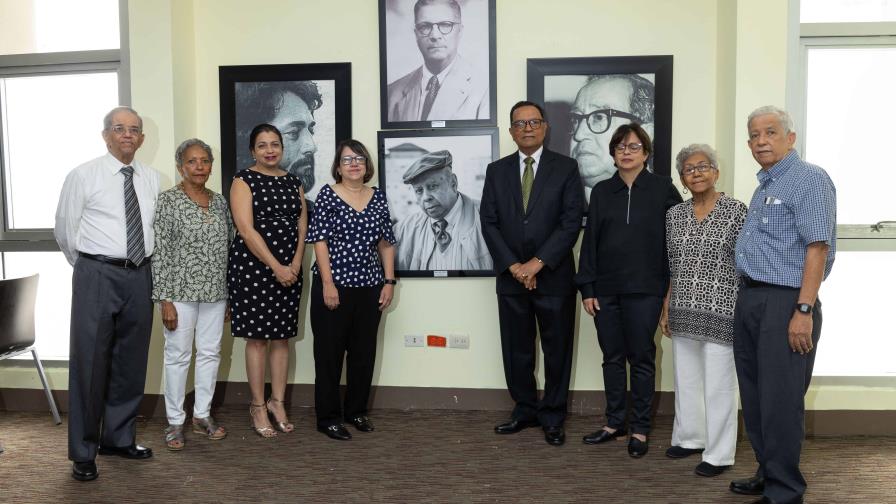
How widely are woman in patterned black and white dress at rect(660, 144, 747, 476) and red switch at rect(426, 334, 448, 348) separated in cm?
148

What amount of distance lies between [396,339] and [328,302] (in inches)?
30.6

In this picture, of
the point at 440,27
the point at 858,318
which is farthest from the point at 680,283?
the point at 440,27

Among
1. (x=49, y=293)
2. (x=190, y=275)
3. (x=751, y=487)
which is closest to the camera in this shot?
(x=751, y=487)

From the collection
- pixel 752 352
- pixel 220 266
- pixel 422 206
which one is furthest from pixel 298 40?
pixel 752 352

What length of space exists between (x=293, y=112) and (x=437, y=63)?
0.95 metres

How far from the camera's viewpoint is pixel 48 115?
4.33 metres

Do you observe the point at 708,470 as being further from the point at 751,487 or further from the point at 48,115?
the point at 48,115

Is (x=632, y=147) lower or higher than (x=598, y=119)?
lower

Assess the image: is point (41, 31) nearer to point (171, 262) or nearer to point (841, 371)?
point (171, 262)

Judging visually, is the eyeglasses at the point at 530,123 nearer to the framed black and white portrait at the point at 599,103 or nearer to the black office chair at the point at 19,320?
the framed black and white portrait at the point at 599,103

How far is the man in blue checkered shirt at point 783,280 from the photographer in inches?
99.8

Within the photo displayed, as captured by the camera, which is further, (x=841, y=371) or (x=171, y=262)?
(x=841, y=371)

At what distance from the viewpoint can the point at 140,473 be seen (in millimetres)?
3174

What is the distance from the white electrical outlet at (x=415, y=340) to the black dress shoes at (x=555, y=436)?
1.02m
